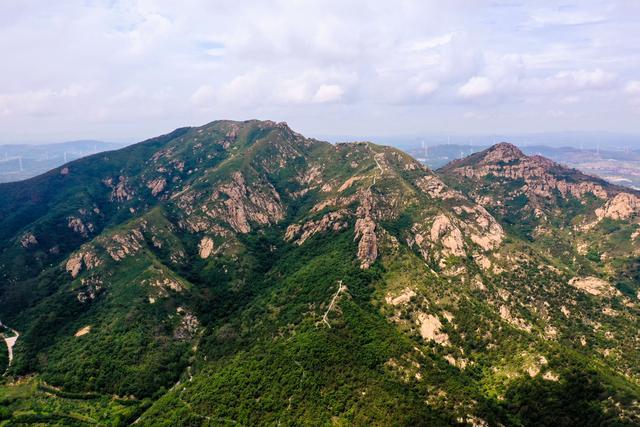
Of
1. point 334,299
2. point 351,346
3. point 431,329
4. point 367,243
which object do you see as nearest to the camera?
point 351,346

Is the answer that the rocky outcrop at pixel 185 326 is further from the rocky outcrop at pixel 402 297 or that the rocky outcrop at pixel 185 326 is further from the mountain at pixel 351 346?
the rocky outcrop at pixel 402 297

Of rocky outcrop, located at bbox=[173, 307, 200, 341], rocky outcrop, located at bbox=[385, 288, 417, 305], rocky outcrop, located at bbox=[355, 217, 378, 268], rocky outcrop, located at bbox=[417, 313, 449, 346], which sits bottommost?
rocky outcrop, located at bbox=[173, 307, 200, 341]

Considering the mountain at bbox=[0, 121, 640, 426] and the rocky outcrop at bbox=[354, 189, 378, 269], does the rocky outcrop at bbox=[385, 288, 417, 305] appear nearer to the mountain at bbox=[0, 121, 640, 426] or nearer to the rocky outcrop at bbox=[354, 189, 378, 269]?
the mountain at bbox=[0, 121, 640, 426]

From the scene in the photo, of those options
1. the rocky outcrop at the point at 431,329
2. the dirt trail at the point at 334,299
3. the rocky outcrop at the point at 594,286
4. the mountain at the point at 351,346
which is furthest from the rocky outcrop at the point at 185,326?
the rocky outcrop at the point at 594,286

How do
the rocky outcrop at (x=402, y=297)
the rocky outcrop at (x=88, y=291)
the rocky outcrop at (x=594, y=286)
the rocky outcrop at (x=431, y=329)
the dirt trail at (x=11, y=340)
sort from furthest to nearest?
1. the rocky outcrop at (x=88, y=291)
2. the rocky outcrop at (x=594, y=286)
3. the dirt trail at (x=11, y=340)
4. the rocky outcrop at (x=402, y=297)
5. the rocky outcrop at (x=431, y=329)

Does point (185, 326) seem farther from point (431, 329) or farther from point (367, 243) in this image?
point (431, 329)

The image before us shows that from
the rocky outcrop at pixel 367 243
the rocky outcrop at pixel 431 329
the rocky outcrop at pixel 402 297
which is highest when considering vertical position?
the rocky outcrop at pixel 367 243

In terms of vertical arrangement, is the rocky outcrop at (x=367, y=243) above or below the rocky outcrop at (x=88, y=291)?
above

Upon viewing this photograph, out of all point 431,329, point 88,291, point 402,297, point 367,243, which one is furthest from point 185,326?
point 431,329

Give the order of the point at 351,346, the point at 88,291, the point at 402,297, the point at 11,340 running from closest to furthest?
the point at 351,346 → the point at 402,297 → the point at 11,340 → the point at 88,291

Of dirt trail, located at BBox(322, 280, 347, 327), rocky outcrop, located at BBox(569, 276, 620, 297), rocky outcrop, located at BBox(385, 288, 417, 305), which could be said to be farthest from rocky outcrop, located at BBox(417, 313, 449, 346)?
rocky outcrop, located at BBox(569, 276, 620, 297)

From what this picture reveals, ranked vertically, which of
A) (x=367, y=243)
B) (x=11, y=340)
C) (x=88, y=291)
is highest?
(x=367, y=243)

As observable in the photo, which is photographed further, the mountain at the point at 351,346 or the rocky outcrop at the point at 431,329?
the rocky outcrop at the point at 431,329

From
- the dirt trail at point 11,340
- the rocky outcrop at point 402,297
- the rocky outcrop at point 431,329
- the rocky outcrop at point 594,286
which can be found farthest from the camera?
the rocky outcrop at point 594,286
